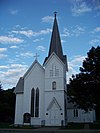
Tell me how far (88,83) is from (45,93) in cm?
1032

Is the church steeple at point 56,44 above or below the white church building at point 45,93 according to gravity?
above

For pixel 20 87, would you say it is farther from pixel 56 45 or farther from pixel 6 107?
pixel 6 107

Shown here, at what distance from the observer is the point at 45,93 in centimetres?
3675

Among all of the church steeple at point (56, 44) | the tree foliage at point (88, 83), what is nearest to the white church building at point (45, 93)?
the church steeple at point (56, 44)

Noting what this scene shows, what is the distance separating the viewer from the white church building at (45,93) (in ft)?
116

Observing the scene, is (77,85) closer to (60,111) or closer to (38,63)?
(60,111)

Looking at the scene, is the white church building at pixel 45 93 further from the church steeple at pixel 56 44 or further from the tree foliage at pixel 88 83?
the tree foliage at pixel 88 83

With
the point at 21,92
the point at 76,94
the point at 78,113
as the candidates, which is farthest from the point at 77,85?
the point at 78,113

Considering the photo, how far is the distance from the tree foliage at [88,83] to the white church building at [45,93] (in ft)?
19.6

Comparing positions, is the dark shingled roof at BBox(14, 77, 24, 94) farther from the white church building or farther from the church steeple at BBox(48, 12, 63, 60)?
the church steeple at BBox(48, 12, 63, 60)

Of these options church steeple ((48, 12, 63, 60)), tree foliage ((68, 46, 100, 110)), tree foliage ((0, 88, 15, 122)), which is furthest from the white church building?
tree foliage ((0, 88, 15, 122))

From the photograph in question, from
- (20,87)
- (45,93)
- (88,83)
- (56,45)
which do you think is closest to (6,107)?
(20,87)

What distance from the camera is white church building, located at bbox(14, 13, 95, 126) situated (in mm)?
35250

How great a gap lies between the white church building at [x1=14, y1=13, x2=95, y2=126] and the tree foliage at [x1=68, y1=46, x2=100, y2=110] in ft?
19.6
